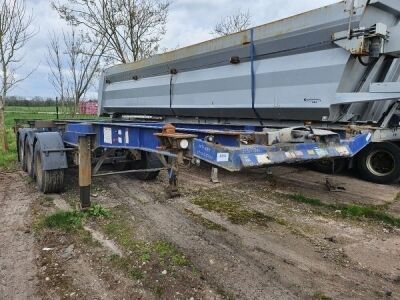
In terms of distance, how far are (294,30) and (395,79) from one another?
1947 millimetres

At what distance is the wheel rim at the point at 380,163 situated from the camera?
7086 millimetres

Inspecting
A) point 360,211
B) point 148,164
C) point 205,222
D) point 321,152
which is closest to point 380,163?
point 360,211

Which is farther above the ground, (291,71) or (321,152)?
(291,71)

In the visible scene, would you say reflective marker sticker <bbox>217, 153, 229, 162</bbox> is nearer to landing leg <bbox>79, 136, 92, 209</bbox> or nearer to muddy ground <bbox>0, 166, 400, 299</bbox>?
muddy ground <bbox>0, 166, 400, 299</bbox>

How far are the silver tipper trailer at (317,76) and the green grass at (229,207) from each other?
1356 millimetres

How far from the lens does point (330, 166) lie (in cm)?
785

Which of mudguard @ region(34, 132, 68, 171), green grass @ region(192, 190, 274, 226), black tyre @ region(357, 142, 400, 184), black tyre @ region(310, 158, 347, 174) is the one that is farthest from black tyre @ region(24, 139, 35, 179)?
black tyre @ region(357, 142, 400, 184)

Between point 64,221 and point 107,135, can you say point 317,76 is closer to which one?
point 107,135

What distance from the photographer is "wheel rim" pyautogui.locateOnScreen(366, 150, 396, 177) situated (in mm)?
7086

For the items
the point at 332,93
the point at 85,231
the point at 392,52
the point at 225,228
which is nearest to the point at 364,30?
the point at 392,52

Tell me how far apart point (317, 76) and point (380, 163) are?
2185 mm

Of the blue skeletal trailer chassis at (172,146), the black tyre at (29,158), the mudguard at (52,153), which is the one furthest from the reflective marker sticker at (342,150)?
the black tyre at (29,158)

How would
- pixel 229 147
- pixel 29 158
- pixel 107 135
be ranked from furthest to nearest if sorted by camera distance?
1. pixel 29 158
2. pixel 107 135
3. pixel 229 147

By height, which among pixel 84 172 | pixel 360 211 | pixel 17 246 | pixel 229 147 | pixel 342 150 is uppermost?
pixel 229 147
